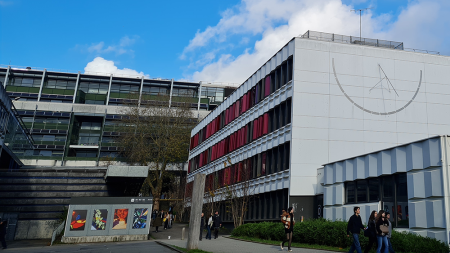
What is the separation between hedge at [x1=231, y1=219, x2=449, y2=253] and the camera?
51.9ft

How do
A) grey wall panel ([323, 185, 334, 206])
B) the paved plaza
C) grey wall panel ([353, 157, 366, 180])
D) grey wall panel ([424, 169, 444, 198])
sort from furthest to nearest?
grey wall panel ([323, 185, 334, 206]), grey wall panel ([353, 157, 366, 180]), grey wall panel ([424, 169, 444, 198]), the paved plaza

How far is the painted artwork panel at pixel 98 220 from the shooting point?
83.7ft

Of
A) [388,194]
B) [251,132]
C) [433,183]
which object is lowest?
[388,194]

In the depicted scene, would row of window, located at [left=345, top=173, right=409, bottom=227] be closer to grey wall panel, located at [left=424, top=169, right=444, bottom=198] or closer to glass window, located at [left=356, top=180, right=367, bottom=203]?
glass window, located at [left=356, top=180, right=367, bottom=203]

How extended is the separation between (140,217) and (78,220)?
12.2 ft

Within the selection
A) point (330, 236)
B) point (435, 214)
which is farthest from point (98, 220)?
point (435, 214)

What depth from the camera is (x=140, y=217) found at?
26422mm

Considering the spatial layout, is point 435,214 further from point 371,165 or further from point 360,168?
point 360,168

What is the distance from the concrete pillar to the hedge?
19.5 feet

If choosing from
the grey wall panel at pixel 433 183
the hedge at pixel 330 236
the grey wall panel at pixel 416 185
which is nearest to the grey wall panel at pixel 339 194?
the hedge at pixel 330 236

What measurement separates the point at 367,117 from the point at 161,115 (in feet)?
116

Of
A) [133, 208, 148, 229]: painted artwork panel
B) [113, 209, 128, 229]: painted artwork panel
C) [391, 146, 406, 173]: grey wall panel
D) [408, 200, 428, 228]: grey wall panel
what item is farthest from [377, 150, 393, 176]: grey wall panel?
[113, 209, 128, 229]: painted artwork panel

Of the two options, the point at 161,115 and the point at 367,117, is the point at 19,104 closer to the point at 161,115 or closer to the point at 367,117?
the point at 161,115

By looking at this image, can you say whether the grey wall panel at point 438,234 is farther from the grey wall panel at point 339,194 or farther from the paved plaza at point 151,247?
the grey wall panel at point 339,194
